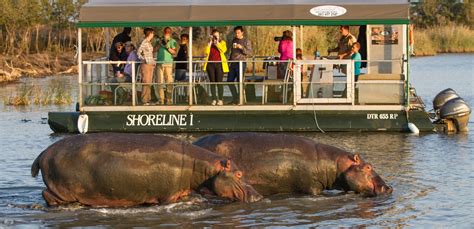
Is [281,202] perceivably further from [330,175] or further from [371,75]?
[371,75]

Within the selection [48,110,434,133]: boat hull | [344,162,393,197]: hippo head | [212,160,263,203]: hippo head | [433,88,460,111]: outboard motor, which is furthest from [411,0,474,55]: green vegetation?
[212,160,263,203]: hippo head

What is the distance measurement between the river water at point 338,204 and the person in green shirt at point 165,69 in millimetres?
3015

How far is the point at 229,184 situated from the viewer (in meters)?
13.0

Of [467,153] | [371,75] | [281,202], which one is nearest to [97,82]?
[371,75]

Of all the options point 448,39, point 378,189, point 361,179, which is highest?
point 448,39

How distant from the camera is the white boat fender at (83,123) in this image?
21.7m

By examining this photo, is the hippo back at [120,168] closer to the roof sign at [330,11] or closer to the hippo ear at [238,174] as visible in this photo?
the hippo ear at [238,174]

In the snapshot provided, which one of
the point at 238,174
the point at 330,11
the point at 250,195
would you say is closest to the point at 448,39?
the point at 330,11

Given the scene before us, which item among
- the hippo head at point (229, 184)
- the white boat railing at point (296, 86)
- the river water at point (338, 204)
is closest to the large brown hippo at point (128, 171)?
the hippo head at point (229, 184)

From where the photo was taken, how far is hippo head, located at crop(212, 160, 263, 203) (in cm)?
1293

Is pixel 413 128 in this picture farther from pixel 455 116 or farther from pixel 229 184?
pixel 229 184

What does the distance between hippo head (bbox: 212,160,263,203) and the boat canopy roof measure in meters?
9.03

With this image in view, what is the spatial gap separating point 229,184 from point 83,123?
9341 mm

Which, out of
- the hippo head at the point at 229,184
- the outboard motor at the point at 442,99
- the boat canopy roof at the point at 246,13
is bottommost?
the hippo head at the point at 229,184
